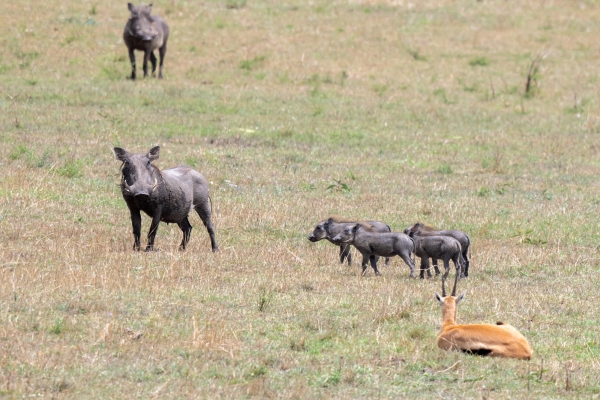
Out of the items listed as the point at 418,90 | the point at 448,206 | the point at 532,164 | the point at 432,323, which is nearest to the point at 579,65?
the point at 418,90

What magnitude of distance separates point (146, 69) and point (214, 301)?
55.0 ft

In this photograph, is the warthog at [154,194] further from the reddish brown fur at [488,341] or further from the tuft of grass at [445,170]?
the tuft of grass at [445,170]

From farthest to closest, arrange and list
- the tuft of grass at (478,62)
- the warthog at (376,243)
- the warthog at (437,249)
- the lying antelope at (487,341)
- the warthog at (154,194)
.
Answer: the tuft of grass at (478,62) → the warthog at (154,194) → the warthog at (376,243) → the warthog at (437,249) → the lying antelope at (487,341)

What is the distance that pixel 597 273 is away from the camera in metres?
11.9

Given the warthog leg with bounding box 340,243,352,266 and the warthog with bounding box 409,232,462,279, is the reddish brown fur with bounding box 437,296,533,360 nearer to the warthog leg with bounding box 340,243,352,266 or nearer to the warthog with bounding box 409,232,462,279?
the warthog with bounding box 409,232,462,279

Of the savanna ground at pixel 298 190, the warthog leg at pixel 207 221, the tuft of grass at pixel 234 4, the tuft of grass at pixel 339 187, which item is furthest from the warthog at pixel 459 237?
the tuft of grass at pixel 234 4

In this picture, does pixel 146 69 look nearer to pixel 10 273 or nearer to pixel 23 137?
pixel 23 137

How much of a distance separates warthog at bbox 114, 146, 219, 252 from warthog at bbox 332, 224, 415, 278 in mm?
1793

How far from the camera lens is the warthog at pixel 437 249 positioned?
11.6 m

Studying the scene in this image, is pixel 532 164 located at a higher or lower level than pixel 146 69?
lower

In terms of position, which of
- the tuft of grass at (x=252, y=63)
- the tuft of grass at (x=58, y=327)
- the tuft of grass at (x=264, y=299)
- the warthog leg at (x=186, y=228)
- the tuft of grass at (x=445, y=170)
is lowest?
the tuft of grass at (x=58, y=327)

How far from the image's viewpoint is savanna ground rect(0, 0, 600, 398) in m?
7.66

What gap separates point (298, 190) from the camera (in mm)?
16578

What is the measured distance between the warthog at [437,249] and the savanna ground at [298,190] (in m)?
0.32
